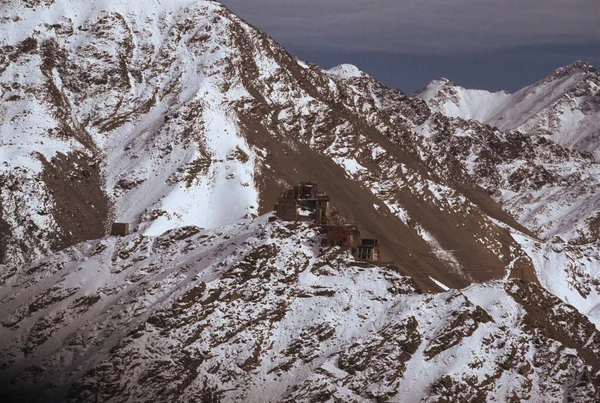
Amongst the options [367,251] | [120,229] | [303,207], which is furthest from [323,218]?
[120,229]

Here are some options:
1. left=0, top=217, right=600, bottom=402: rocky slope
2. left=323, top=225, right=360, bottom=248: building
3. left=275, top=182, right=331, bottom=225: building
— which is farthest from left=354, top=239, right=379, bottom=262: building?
left=0, top=217, right=600, bottom=402: rocky slope

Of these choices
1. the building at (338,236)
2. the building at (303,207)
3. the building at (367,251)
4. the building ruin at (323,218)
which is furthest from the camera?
the building at (303,207)

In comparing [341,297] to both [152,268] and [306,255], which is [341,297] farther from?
[152,268]

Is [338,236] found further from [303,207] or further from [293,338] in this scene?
[293,338]

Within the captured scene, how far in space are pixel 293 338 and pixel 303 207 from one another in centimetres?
2473

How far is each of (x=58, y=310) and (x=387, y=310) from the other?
38.3 metres

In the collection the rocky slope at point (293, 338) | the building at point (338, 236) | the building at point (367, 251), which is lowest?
the rocky slope at point (293, 338)

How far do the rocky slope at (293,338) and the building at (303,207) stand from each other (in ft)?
10.6

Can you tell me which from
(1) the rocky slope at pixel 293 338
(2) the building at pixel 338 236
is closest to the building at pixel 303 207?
(1) the rocky slope at pixel 293 338

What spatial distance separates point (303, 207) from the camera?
159 metres

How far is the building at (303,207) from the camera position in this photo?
156m

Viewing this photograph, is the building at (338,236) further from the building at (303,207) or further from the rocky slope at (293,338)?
the building at (303,207)

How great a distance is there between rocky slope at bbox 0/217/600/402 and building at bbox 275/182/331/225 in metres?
3.23

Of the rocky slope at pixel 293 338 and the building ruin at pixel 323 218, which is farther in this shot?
the building ruin at pixel 323 218
